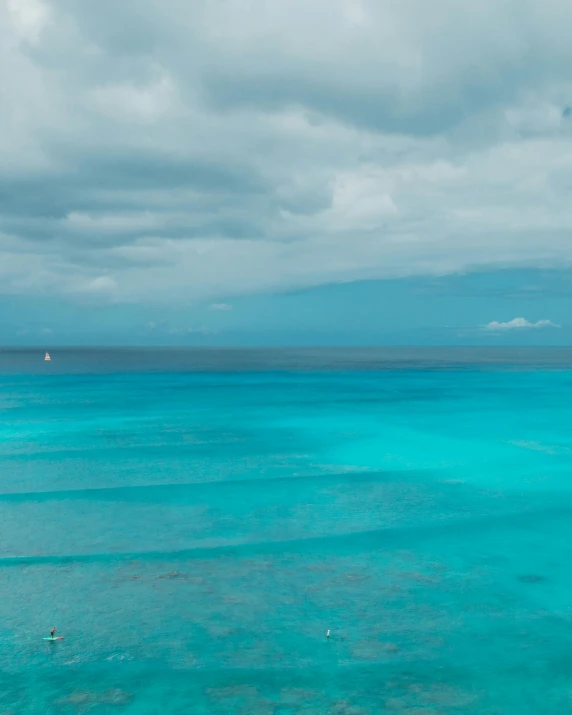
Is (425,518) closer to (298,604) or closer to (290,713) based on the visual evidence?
(298,604)

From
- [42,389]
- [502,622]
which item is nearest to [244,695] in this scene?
[502,622]

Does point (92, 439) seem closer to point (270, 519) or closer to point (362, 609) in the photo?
point (270, 519)

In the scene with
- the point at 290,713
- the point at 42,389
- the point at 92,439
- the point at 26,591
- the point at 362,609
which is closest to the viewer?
the point at 290,713

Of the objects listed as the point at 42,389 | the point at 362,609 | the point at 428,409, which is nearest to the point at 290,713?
the point at 362,609

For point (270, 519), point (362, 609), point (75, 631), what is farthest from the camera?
point (270, 519)

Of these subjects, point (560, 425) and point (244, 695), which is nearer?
point (244, 695)

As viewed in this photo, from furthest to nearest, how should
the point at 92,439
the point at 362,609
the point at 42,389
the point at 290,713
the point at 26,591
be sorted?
the point at 42,389 → the point at 92,439 → the point at 26,591 → the point at 362,609 → the point at 290,713
